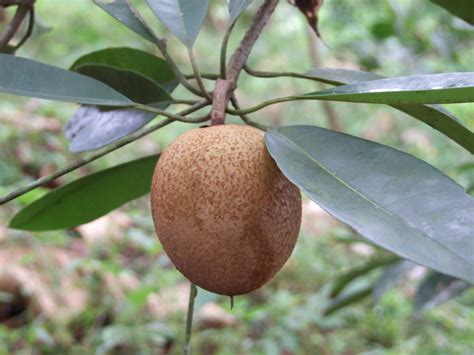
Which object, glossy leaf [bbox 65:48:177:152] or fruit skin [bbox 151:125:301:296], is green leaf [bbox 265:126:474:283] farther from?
glossy leaf [bbox 65:48:177:152]

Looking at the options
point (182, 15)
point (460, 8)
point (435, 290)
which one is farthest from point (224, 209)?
point (435, 290)

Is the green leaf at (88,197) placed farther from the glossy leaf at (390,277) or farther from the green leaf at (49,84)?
the glossy leaf at (390,277)

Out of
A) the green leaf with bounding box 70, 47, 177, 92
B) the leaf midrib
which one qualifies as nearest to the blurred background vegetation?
the green leaf with bounding box 70, 47, 177, 92

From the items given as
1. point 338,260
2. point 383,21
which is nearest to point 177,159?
point 383,21

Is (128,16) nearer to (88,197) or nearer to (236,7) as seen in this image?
(236,7)

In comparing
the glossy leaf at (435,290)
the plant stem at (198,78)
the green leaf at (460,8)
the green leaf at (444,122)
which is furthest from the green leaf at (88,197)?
the glossy leaf at (435,290)

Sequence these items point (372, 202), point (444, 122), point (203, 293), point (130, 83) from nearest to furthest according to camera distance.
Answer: point (372, 202)
point (444, 122)
point (130, 83)
point (203, 293)
